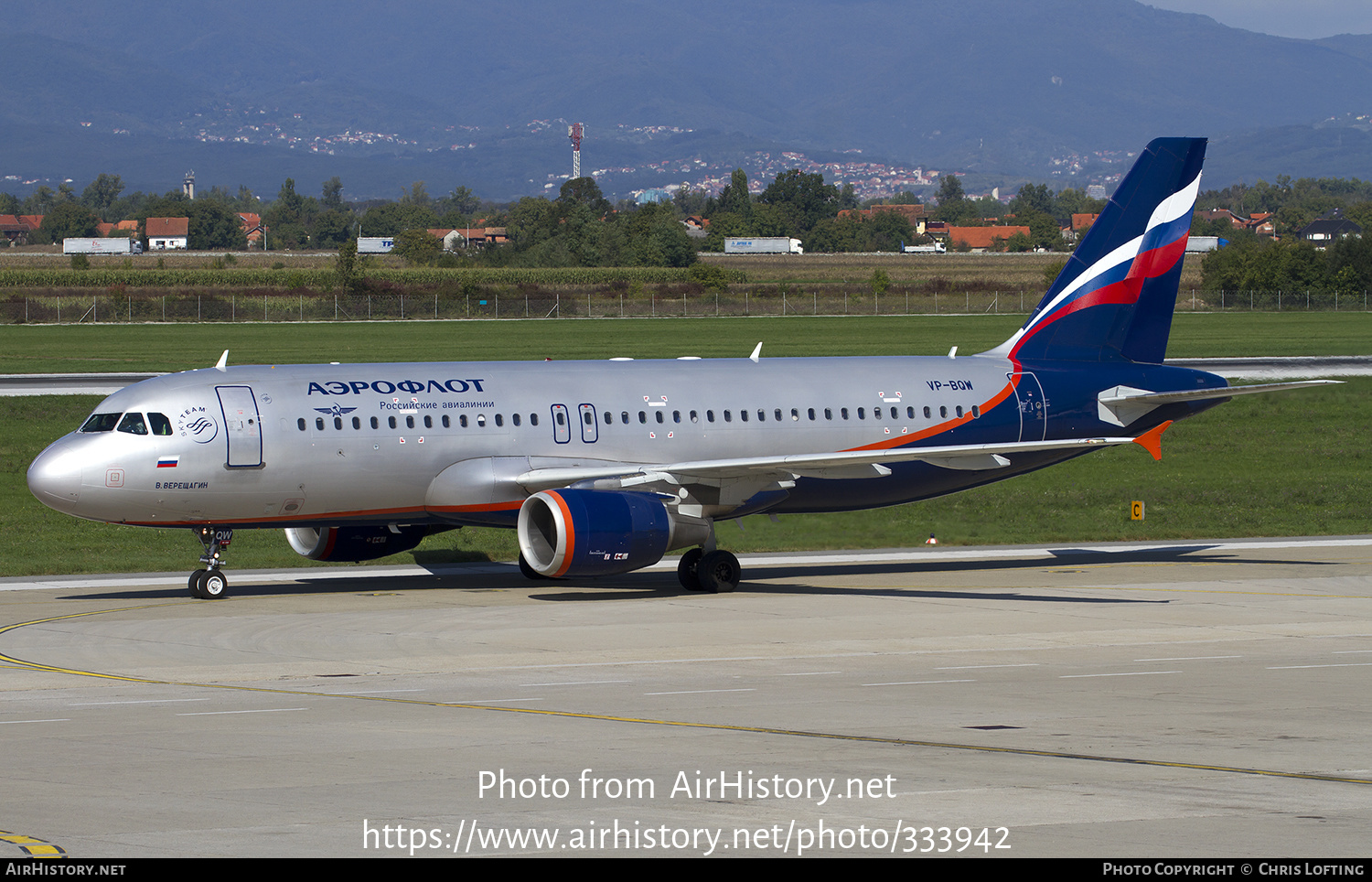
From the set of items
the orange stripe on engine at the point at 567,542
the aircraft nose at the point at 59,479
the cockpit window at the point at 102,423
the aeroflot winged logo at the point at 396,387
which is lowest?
the orange stripe on engine at the point at 567,542

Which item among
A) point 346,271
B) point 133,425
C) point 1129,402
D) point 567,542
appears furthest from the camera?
point 346,271

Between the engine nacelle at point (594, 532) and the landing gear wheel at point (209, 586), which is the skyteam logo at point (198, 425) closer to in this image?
the landing gear wheel at point (209, 586)

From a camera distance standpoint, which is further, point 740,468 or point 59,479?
point 740,468

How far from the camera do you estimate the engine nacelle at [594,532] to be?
101 feet

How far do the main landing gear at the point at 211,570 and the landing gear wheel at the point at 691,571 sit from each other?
935 centimetres

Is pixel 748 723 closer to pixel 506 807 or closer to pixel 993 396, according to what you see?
pixel 506 807

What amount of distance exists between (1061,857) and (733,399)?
901 inches

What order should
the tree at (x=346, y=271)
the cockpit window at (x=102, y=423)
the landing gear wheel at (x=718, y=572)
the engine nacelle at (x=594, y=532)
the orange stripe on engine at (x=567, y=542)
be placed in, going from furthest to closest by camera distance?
the tree at (x=346, y=271) → the landing gear wheel at (x=718, y=572) → the cockpit window at (x=102, y=423) → the engine nacelle at (x=594, y=532) → the orange stripe on engine at (x=567, y=542)

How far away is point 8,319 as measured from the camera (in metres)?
133

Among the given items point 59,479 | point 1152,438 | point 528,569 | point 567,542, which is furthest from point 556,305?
point 567,542

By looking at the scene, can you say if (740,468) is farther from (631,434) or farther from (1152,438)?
(1152,438)

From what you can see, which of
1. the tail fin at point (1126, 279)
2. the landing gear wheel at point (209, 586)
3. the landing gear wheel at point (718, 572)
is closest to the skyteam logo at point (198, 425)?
the landing gear wheel at point (209, 586)

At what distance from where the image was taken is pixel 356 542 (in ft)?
115

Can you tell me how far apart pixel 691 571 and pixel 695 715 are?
13.2m
